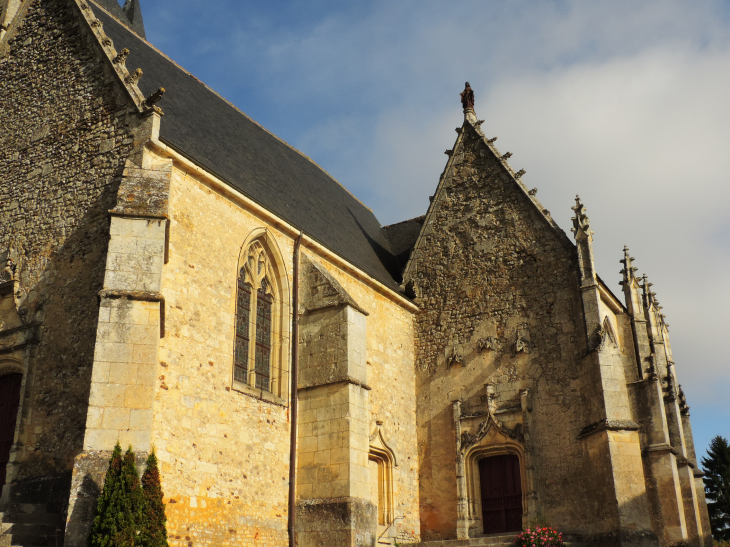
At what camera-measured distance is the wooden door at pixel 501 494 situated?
15.1 metres

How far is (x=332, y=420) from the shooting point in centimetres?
1289

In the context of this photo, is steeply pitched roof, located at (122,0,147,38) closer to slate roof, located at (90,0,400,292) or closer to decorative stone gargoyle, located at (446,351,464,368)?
slate roof, located at (90,0,400,292)

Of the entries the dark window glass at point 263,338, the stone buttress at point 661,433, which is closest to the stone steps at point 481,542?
the stone buttress at point 661,433

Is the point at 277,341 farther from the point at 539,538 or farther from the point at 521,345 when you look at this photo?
the point at 539,538

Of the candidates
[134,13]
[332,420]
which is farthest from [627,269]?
[134,13]

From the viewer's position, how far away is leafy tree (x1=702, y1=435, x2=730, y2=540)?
99.2 ft

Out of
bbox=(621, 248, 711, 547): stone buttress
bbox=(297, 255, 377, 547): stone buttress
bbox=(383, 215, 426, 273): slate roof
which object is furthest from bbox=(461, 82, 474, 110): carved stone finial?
bbox=(297, 255, 377, 547): stone buttress

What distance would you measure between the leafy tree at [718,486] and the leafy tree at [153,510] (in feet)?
91.1

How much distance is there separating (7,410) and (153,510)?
13.6 ft

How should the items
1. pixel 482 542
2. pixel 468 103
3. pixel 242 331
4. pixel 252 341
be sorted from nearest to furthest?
pixel 242 331
pixel 252 341
pixel 482 542
pixel 468 103

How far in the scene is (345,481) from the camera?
12.4 m

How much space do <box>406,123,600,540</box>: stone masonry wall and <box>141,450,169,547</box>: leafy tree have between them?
791 centimetres

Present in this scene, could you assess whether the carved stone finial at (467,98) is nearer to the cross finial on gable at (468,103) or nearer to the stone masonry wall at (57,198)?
the cross finial on gable at (468,103)

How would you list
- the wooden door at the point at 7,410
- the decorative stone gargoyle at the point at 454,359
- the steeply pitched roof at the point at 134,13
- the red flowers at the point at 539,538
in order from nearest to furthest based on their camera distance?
the wooden door at the point at 7,410 < the red flowers at the point at 539,538 < the decorative stone gargoyle at the point at 454,359 < the steeply pitched roof at the point at 134,13
